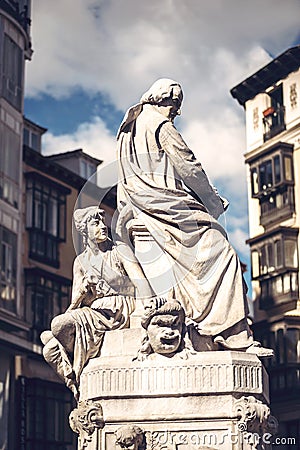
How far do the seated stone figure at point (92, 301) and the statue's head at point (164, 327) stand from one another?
632mm

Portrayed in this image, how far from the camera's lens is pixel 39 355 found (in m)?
44.5

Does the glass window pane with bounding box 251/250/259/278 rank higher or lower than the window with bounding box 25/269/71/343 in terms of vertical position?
higher

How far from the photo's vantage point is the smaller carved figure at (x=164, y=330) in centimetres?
1098

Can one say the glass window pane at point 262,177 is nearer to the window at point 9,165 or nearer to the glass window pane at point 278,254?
the glass window pane at point 278,254

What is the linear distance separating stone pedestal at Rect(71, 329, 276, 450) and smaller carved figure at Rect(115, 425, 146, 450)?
2 cm

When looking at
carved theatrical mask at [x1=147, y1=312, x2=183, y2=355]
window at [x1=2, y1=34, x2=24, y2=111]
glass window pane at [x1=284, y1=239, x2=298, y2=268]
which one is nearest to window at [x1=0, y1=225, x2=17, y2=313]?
window at [x1=2, y1=34, x2=24, y2=111]

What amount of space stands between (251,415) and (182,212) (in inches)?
102

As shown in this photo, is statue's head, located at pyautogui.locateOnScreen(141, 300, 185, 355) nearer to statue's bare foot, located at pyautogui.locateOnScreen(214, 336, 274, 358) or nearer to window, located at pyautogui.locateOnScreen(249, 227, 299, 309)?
statue's bare foot, located at pyautogui.locateOnScreen(214, 336, 274, 358)

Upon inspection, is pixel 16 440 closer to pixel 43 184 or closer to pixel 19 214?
pixel 19 214

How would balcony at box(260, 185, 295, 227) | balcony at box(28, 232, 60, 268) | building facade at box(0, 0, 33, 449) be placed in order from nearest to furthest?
building facade at box(0, 0, 33, 449)
balcony at box(28, 232, 60, 268)
balcony at box(260, 185, 295, 227)

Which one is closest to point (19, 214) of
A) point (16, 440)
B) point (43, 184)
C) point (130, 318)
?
point (43, 184)

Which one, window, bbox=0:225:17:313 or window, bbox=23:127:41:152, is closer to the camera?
window, bbox=0:225:17:313

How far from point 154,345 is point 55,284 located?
37.0 metres

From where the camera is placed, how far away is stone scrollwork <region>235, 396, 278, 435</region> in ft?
35.1
